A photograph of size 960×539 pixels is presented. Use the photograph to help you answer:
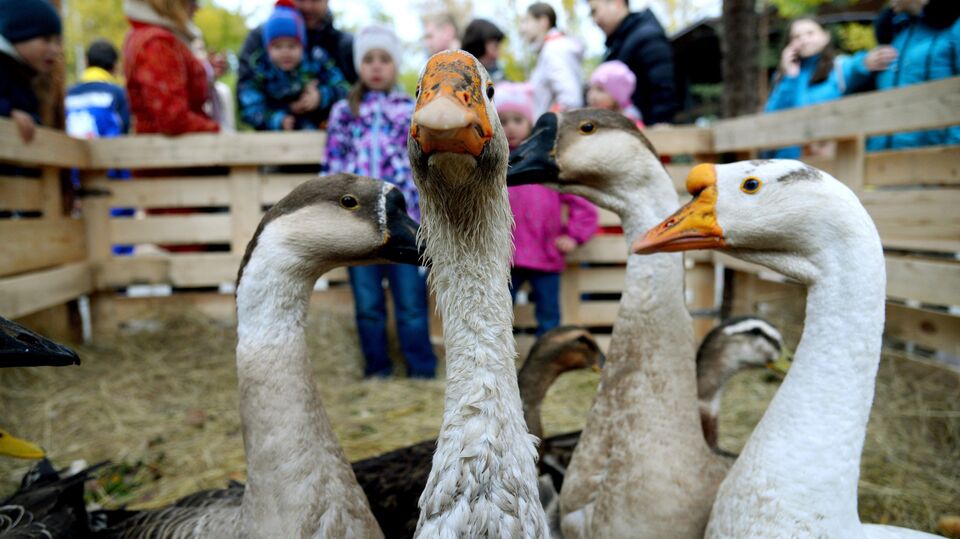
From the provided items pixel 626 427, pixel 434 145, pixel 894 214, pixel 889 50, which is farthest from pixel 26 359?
pixel 889 50

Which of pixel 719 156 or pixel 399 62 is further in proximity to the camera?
pixel 719 156

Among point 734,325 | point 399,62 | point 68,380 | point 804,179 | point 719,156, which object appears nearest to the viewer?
point 804,179

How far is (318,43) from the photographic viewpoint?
18.4 feet

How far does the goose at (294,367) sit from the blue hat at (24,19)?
361 cm

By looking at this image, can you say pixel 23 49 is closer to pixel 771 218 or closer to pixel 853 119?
pixel 771 218

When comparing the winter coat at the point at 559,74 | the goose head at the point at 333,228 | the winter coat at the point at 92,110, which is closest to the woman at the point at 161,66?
the winter coat at the point at 92,110

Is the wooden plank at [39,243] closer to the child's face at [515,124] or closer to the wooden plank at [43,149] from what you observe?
the wooden plank at [43,149]

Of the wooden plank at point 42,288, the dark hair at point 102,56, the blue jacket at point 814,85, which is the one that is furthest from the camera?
the dark hair at point 102,56

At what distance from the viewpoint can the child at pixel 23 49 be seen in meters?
4.17

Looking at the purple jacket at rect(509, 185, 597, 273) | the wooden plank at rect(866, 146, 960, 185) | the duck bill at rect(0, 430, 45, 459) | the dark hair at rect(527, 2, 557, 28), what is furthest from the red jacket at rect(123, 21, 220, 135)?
the wooden plank at rect(866, 146, 960, 185)

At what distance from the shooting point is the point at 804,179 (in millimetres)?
1712

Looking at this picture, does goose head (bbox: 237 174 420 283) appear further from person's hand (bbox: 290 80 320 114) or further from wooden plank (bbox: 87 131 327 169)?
person's hand (bbox: 290 80 320 114)

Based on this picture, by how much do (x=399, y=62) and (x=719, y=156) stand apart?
9.02 ft

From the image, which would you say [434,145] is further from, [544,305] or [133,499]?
[544,305]
